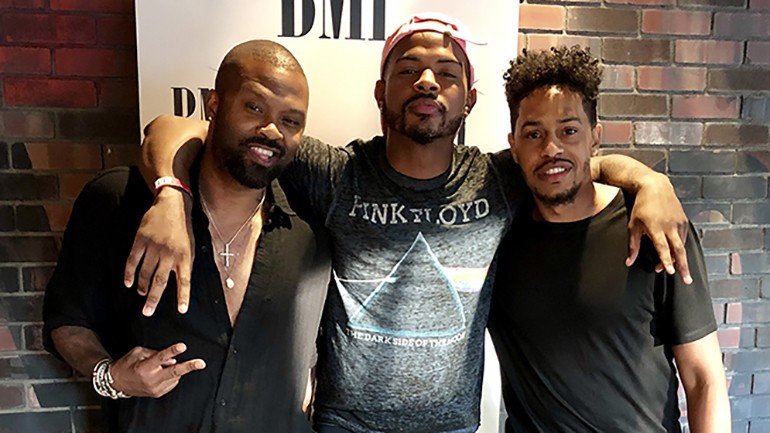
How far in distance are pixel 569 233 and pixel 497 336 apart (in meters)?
0.31

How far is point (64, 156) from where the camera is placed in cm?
178

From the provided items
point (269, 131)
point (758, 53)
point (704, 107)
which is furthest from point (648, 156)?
point (269, 131)

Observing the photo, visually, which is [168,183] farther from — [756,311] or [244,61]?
[756,311]

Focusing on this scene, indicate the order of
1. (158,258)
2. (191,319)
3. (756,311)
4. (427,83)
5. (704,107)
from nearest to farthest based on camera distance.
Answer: (158,258), (191,319), (427,83), (704,107), (756,311)

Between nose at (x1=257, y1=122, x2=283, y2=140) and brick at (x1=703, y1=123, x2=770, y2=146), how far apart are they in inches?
56.5

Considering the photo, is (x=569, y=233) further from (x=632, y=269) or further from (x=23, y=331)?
(x=23, y=331)

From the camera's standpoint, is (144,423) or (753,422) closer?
(144,423)

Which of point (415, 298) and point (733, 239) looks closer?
point (415, 298)

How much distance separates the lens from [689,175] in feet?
6.79

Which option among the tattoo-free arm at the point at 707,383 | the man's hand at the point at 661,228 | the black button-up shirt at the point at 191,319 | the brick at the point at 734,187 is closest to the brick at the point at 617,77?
the brick at the point at 734,187

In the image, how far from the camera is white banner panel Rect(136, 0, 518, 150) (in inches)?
67.8

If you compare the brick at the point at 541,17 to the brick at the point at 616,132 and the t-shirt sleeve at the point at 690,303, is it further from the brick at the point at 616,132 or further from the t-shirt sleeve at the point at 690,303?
the t-shirt sleeve at the point at 690,303

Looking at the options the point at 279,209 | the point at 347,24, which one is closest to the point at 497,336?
the point at 279,209

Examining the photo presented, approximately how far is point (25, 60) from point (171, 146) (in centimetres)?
65
